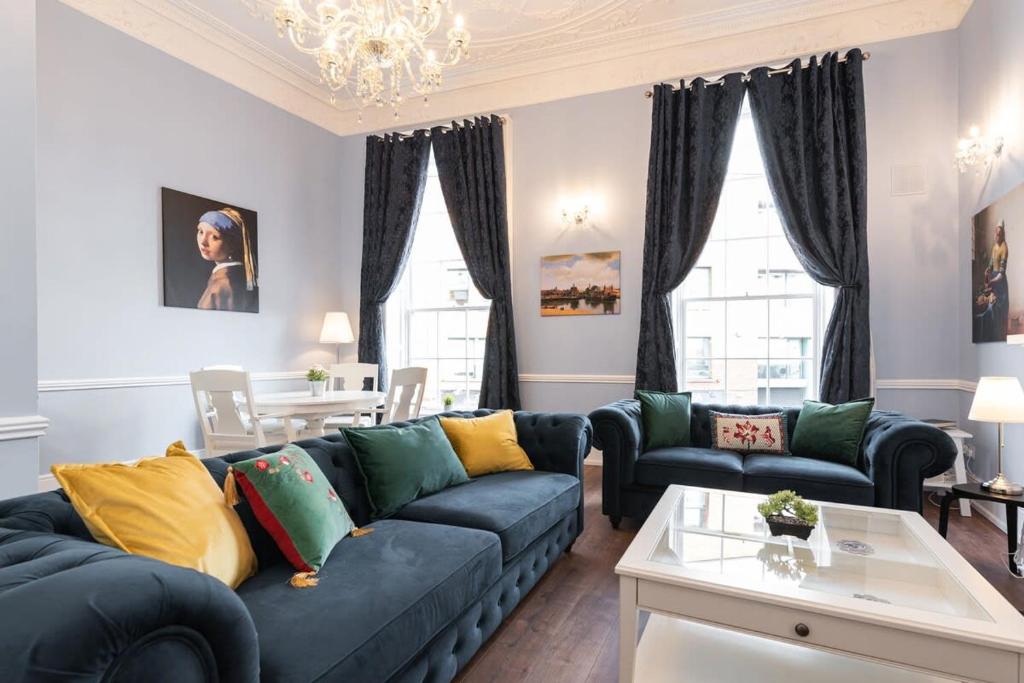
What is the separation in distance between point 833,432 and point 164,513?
3491 millimetres

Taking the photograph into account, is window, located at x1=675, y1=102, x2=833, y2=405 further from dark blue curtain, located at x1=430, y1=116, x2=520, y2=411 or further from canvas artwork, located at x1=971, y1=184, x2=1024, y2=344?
dark blue curtain, located at x1=430, y1=116, x2=520, y2=411

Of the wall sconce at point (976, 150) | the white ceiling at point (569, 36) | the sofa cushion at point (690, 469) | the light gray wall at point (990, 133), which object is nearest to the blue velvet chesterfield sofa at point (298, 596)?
the sofa cushion at point (690, 469)

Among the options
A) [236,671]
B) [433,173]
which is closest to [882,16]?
[433,173]

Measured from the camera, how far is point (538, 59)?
5.17 metres

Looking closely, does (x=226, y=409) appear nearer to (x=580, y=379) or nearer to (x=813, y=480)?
(x=580, y=379)

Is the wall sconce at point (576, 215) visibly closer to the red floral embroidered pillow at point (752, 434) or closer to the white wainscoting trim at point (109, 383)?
the red floral embroidered pillow at point (752, 434)

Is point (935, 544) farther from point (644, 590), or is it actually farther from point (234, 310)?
point (234, 310)

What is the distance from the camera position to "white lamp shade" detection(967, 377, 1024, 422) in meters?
2.55

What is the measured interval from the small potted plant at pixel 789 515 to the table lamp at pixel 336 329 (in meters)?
4.60

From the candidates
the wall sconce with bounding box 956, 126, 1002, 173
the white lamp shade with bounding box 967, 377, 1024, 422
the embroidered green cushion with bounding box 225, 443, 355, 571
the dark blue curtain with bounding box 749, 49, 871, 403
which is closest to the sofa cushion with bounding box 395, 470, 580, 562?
the embroidered green cushion with bounding box 225, 443, 355, 571

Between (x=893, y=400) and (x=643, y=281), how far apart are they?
2.13m

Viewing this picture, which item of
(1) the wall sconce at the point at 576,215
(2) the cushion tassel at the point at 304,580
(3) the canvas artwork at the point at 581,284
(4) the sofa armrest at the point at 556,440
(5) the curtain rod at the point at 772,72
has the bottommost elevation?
(2) the cushion tassel at the point at 304,580

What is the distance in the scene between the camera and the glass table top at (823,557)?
5.24 feet

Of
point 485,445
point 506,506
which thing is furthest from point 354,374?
point 506,506
